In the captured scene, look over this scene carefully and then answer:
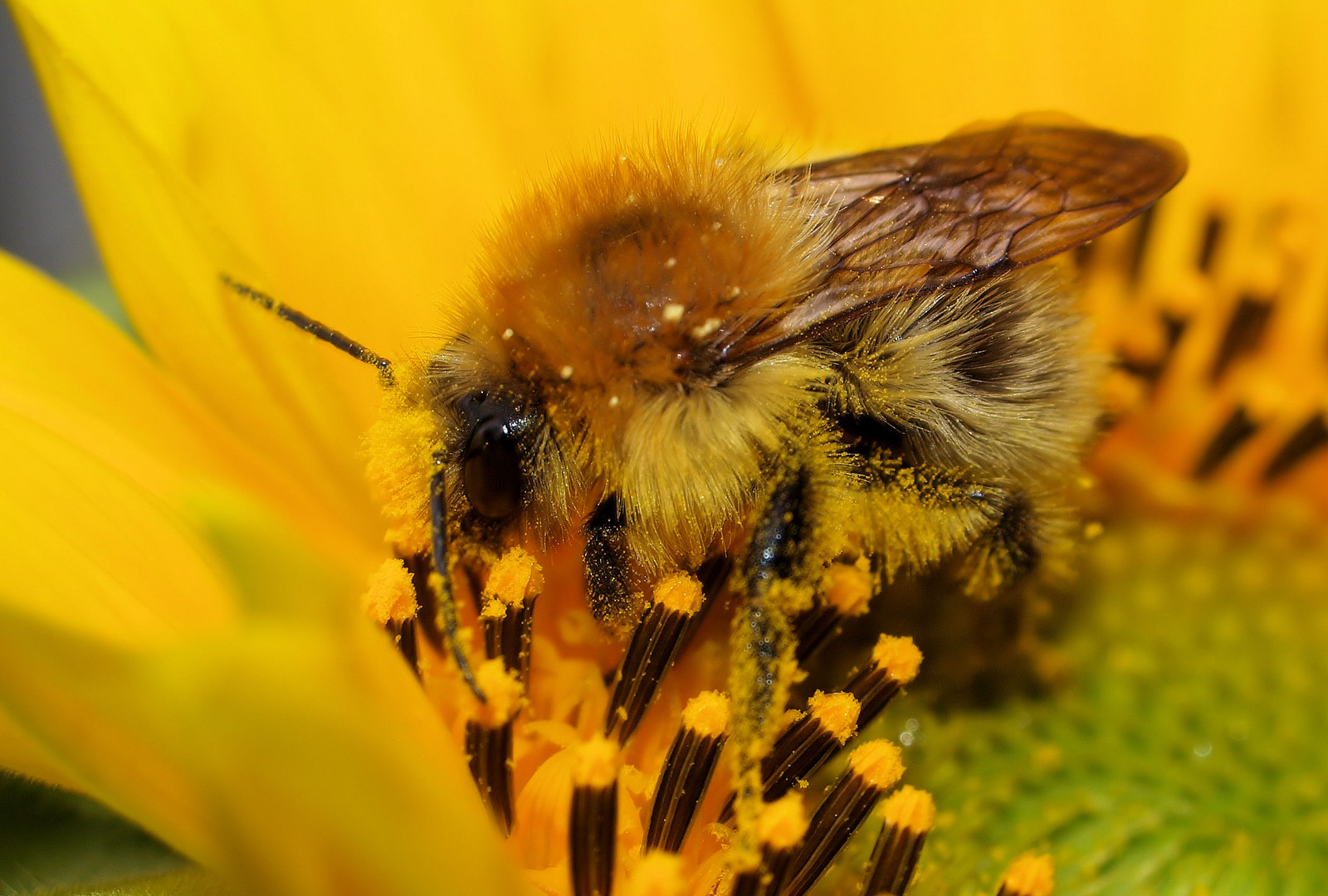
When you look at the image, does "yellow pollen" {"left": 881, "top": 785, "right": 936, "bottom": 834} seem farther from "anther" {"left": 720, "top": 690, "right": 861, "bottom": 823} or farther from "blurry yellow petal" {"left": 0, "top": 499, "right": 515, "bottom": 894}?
"blurry yellow petal" {"left": 0, "top": 499, "right": 515, "bottom": 894}

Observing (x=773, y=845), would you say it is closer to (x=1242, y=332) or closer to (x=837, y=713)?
(x=837, y=713)

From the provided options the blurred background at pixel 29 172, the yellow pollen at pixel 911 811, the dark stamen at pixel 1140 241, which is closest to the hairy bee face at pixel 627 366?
the yellow pollen at pixel 911 811

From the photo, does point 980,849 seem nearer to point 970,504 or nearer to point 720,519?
point 970,504

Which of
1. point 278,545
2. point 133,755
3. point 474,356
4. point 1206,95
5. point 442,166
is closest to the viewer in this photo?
point 278,545

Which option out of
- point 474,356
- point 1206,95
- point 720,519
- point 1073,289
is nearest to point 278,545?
point 474,356

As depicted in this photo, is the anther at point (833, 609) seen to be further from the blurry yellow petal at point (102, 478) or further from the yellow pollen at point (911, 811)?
the blurry yellow petal at point (102, 478)

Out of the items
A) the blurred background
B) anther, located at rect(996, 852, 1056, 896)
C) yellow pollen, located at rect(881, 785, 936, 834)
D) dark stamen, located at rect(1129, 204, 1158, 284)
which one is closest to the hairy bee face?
yellow pollen, located at rect(881, 785, 936, 834)

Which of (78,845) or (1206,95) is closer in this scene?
(78,845)
